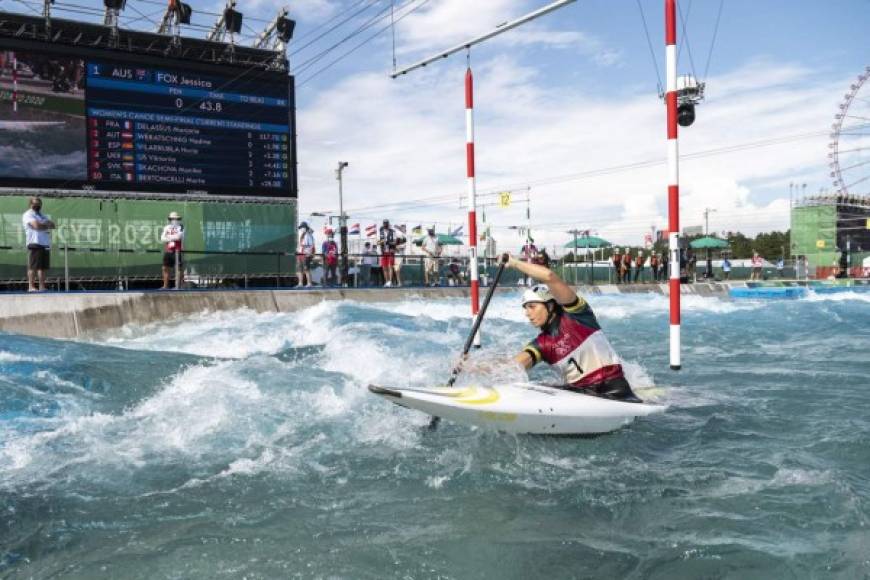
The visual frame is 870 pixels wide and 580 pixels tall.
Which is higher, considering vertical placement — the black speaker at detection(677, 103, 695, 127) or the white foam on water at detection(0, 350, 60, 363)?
the black speaker at detection(677, 103, 695, 127)

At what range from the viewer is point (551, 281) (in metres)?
5.09

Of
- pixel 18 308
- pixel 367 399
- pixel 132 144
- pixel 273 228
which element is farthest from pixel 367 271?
pixel 367 399

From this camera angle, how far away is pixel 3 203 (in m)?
15.1

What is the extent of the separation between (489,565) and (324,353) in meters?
6.26

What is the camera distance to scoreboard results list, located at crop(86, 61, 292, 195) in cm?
1708

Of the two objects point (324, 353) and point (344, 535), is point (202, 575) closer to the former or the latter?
point (344, 535)

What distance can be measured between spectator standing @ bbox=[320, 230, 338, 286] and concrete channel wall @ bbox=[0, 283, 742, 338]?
2236 mm

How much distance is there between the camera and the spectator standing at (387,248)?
763 inches

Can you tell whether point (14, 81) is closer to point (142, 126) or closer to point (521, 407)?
point (142, 126)

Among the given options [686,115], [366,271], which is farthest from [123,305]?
[686,115]

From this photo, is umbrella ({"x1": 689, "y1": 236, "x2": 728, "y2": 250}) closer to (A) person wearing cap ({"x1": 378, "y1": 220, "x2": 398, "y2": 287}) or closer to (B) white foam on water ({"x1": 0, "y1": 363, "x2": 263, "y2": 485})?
(A) person wearing cap ({"x1": 378, "y1": 220, "x2": 398, "y2": 287})

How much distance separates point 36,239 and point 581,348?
419 inches

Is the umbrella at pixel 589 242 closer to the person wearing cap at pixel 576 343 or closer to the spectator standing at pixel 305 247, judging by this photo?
the spectator standing at pixel 305 247

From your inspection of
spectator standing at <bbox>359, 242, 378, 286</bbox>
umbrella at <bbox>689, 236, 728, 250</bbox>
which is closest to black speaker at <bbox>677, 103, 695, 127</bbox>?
spectator standing at <bbox>359, 242, 378, 286</bbox>
